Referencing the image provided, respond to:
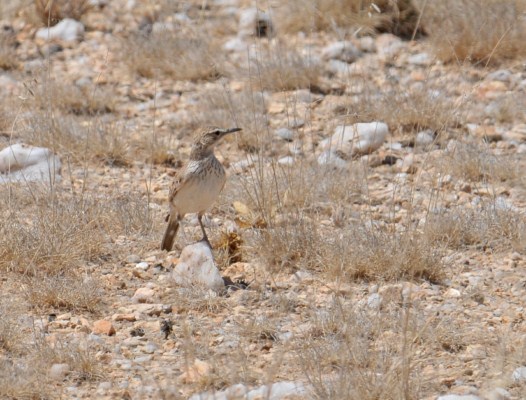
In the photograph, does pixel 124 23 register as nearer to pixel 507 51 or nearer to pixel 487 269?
pixel 507 51

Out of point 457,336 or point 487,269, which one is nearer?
point 457,336

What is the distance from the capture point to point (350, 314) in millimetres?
4922

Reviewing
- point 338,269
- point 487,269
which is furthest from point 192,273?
point 487,269

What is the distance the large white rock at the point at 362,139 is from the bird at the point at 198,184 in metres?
1.66

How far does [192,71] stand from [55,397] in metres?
5.51

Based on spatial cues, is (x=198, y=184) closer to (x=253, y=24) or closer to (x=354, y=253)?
(x=354, y=253)

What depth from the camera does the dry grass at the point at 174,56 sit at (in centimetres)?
955

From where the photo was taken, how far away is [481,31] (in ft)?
29.9

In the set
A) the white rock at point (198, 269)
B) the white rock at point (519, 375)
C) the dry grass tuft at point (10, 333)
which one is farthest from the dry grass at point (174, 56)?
the white rock at point (519, 375)

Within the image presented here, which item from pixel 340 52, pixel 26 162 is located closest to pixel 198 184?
pixel 26 162

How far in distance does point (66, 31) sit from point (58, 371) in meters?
6.75

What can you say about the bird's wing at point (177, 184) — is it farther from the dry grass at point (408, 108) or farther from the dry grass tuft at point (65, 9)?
the dry grass tuft at point (65, 9)

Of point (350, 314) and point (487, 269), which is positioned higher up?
point (350, 314)

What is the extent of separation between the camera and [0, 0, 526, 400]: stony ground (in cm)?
466
